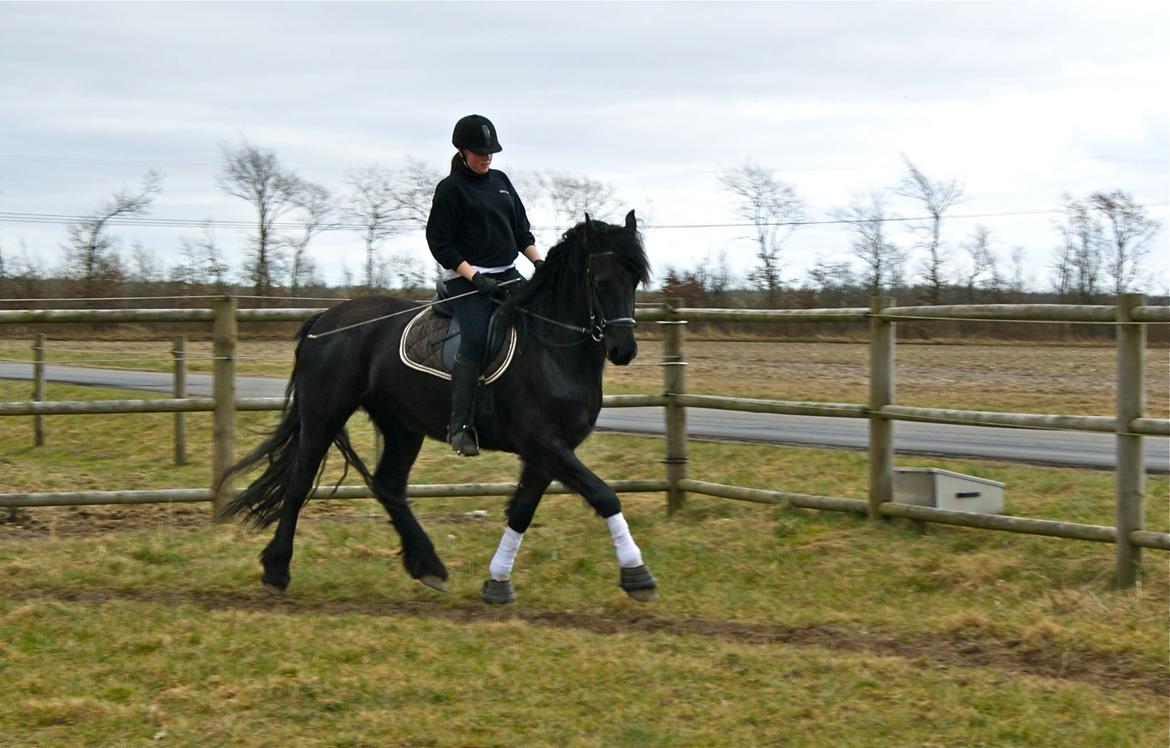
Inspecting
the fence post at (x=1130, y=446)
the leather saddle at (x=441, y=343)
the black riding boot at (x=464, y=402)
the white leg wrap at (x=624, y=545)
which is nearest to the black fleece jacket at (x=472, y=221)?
the leather saddle at (x=441, y=343)

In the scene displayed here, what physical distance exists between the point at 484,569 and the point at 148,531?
2.97m

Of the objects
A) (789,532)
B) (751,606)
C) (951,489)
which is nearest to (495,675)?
(751,606)

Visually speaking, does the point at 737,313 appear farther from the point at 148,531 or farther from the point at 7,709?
the point at 7,709

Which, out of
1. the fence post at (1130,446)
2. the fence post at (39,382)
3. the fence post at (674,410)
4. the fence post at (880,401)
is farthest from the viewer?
the fence post at (39,382)

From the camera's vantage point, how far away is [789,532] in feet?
27.3

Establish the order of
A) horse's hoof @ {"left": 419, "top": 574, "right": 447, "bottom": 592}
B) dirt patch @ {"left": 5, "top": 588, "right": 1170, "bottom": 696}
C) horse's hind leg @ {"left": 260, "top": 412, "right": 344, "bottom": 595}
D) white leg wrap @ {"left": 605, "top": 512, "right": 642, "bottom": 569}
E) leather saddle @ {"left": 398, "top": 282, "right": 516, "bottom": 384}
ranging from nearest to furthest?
dirt patch @ {"left": 5, "top": 588, "right": 1170, "bottom": 696}
white leg wrap @ {"left": 605, "top": 512, "right": 642, "bottom": 569}
leather saddle @ {"left": 398, "top": 282, "right": 516, "bottom": 384}
horse's hoof @ {"left": 419, "top": 574, "right": 447, "bottom": 592}
horse's hind leg @ {"left": 260, "top": 412, "right": 344, "bottom": 595}

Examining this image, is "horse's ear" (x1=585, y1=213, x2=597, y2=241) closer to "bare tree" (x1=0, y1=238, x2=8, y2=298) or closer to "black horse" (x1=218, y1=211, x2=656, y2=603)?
"black horse" (x1=218, y1=211, x2=656, y2=603)

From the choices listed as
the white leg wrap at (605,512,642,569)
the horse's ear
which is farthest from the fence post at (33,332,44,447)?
the white leg wrap at (605,512,642,569)

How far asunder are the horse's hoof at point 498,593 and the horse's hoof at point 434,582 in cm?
→ 36

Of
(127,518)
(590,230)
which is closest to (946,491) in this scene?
(590,230)

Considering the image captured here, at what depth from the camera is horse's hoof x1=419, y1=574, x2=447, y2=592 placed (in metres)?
7.13

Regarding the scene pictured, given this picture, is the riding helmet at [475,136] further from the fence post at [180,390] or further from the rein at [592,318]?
the fence post at [180,390]

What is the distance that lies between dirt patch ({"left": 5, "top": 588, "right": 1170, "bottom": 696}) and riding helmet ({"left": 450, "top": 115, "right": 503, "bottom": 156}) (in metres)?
2.78

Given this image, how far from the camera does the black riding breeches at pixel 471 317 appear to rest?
6.88 m
